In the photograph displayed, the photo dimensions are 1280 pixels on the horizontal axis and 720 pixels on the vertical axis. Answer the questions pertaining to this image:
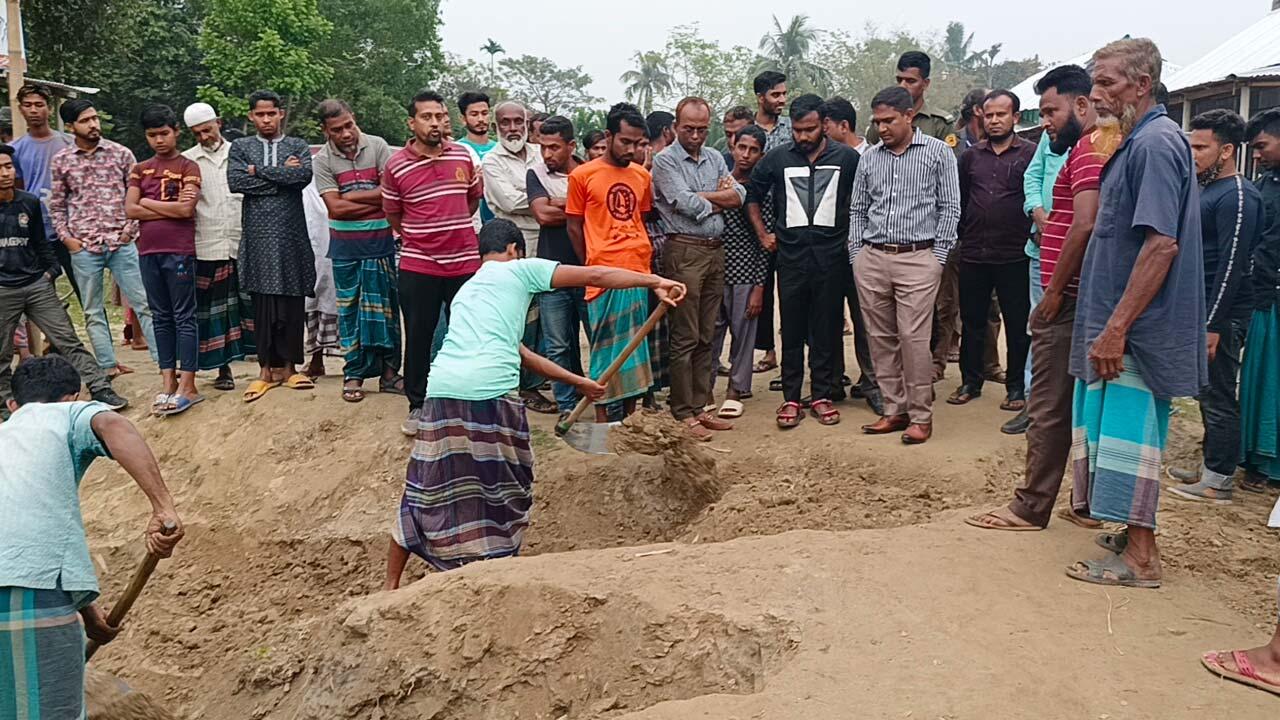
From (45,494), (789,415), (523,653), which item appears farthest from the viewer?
(789,415)

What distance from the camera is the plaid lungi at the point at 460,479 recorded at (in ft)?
15.4

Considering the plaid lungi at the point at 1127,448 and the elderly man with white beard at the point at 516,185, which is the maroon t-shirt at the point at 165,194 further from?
the plaid lungi at the point at 1127,448

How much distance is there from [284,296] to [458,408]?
122 inches

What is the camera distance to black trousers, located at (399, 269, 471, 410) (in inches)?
255

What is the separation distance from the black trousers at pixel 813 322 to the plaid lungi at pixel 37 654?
451cm

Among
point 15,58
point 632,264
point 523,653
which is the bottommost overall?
point 523,653

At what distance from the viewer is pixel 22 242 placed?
23.1 ft

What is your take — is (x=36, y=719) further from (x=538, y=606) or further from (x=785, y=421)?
(x=785, y=421)

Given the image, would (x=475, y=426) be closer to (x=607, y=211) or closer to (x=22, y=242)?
(x=607, y=211)

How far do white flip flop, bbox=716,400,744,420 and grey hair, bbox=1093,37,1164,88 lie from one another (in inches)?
148

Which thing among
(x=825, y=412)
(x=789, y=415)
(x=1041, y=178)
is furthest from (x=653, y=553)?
(x=1041, y=178)

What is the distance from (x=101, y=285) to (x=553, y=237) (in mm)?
3321

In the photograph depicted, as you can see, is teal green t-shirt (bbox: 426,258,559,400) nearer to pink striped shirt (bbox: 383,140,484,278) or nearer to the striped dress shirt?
pink striped shirt (bbox: 383,140,484,278)

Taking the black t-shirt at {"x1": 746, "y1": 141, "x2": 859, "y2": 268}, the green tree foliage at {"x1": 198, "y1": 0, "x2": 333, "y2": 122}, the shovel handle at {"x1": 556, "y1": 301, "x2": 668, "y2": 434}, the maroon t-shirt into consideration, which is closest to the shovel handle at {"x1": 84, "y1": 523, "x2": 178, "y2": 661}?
the shovel handle at {"x1": 556, "y1": 301, "x2": 668, "y2": 434}
